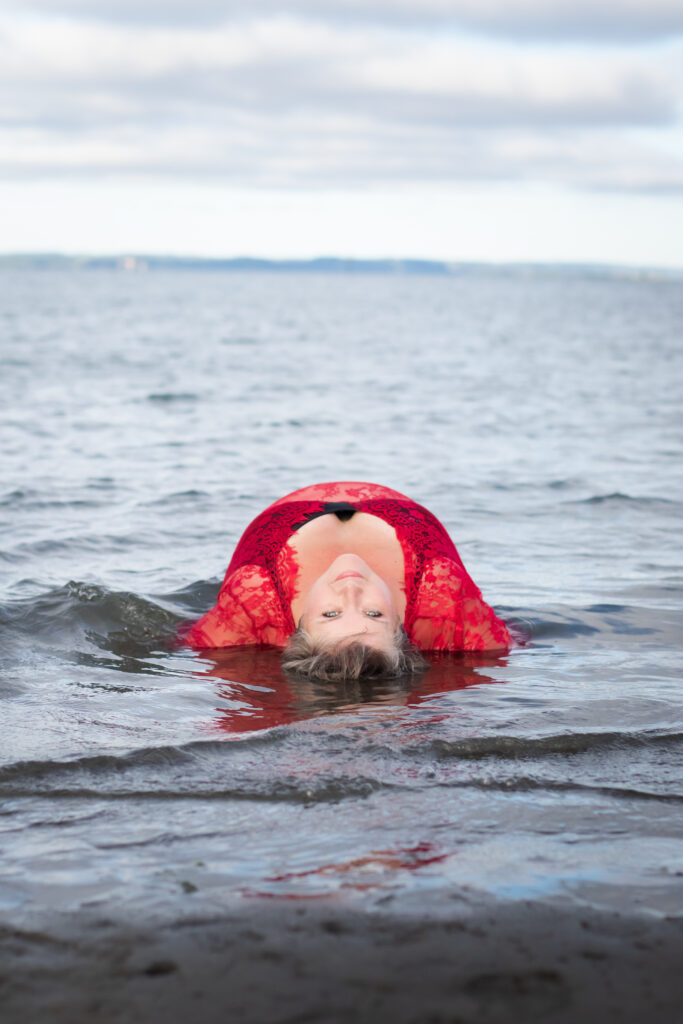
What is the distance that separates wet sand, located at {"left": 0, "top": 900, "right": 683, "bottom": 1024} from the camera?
9.30 feet

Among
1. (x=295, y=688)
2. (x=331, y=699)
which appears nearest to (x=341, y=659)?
(x=331, y=699)

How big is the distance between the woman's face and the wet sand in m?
2.40

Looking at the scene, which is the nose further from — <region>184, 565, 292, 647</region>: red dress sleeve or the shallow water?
<region>184, 565, 292, 647</region>: red dress sleeve

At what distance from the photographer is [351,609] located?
5.64 metres

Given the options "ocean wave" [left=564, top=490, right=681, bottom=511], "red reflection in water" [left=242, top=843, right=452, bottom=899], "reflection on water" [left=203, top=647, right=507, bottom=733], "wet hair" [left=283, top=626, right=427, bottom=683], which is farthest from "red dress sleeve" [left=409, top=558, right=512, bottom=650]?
"ocean wave" [left=564, top=490, right=681, bottom=511]

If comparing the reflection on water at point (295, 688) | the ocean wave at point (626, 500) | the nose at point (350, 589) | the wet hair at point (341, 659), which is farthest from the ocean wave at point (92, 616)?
the ocean wave at point (626, 500)

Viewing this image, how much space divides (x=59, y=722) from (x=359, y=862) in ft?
7.08

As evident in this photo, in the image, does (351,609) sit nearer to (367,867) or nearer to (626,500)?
(367,867)

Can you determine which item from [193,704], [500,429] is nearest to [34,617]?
[193,704]

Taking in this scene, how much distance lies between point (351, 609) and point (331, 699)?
1.62 ft

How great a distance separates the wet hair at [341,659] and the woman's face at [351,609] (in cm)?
4

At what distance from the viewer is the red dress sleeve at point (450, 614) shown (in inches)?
251

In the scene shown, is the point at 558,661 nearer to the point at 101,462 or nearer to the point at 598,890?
the point at 598,890

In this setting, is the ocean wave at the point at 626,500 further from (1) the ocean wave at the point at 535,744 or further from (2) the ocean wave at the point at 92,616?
(1) the ocean wave at the point at 535,744
